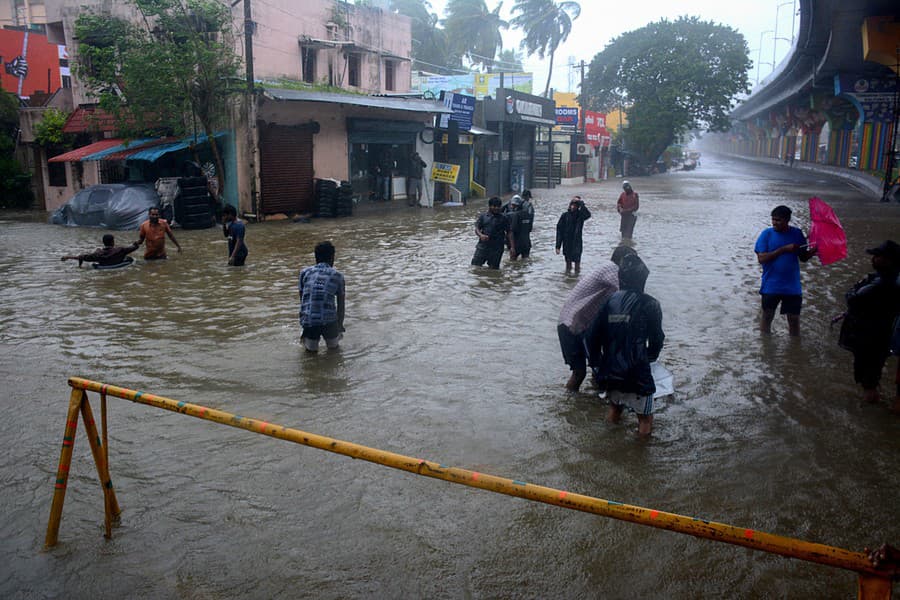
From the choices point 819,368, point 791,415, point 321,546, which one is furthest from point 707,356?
point 321,546

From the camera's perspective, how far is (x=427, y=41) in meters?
59.2

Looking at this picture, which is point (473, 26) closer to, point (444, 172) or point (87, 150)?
point (444, 172)

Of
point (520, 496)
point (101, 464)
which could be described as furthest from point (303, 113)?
point (520, 496)

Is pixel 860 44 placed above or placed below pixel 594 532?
above

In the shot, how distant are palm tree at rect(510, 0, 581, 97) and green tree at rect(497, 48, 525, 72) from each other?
10.6m

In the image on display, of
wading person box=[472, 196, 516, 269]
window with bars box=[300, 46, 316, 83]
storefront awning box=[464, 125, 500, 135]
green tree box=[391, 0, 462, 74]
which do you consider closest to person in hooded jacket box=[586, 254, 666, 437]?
wading person box=[472, 196, 516, 269]

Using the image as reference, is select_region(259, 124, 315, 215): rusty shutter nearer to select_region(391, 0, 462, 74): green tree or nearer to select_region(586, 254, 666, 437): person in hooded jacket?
select_region(586, 254, 666, 437): person in hooded jacket

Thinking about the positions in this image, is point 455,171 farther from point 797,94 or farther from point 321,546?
point 797,94

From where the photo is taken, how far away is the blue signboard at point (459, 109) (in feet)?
88.1

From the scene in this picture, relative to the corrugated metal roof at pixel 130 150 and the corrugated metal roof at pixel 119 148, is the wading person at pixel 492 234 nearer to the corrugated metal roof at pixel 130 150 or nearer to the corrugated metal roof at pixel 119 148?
the corrugated metal roof at pixel 130 150

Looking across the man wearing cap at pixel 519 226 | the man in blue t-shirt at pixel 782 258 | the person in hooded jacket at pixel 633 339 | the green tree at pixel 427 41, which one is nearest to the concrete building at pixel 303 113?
the man wearing cap at pixel 519 226

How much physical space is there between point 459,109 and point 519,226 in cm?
1504

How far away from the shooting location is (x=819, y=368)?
7074 millimetres

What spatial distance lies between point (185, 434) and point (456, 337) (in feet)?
11.9
